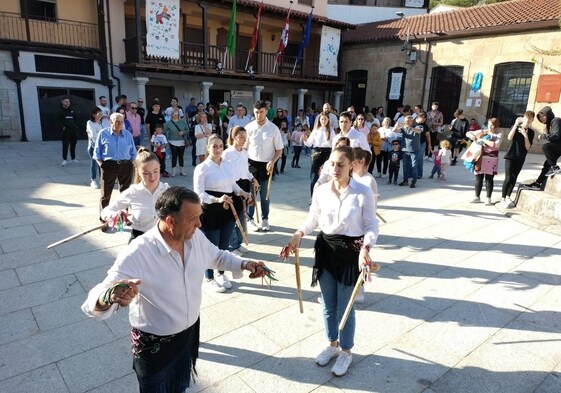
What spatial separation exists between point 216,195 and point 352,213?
1931mm

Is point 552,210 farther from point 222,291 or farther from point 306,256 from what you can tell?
point 222,291

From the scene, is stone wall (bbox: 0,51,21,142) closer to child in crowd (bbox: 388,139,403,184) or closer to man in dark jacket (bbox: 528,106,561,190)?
child in crowd (bbox: 388,139,403,184)

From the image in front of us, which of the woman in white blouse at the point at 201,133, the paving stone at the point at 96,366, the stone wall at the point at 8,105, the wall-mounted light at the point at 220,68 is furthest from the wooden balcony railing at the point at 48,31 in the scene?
the paving stone at the point at 96,366

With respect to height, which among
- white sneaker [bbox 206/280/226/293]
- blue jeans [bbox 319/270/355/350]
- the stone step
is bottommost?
white sneaker [bbox 206/280/226/293]

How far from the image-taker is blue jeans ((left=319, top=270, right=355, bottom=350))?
9.82 ft

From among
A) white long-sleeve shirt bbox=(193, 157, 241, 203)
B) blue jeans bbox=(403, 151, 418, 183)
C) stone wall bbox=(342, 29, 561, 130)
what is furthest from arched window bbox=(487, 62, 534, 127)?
white long-sleeve shirt bbox=(193, 157, 241, 203)

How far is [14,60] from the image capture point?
1367 cm

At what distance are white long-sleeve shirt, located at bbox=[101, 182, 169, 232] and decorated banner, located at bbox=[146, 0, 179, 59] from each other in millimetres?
12843

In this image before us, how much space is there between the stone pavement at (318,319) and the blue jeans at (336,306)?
30 cm

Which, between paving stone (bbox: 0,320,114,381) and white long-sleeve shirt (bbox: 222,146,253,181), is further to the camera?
white long-sleeve shirt (bbox: 222,146,253,181)

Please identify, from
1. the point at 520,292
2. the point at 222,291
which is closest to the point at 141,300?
the point at 222,291

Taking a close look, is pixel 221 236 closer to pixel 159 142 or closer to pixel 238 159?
pixel 238 159

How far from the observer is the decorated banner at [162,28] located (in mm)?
14367

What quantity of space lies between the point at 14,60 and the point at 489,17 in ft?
63.4
